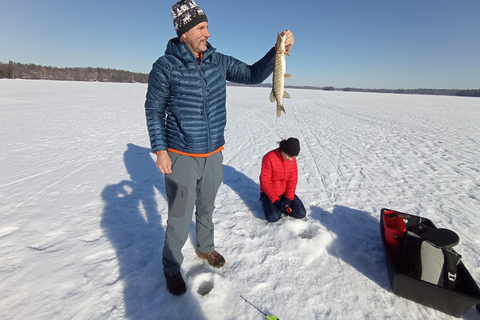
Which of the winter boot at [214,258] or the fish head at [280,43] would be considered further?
the winter boot at [214,258]

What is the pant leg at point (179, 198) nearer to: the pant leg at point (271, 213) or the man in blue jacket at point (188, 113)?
the man in blue jacket at point (188, 113)

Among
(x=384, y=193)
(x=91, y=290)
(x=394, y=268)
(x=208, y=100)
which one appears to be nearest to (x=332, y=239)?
(x=394, y=268)

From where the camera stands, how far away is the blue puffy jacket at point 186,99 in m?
1.71

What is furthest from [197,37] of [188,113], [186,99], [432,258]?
[432,258]

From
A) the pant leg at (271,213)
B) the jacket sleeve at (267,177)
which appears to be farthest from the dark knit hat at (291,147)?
the pant leg at (271,213)

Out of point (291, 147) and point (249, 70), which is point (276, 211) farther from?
point (249, 70)

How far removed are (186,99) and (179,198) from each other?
2.64 feet

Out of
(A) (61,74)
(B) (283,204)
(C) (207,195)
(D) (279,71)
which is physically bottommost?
(B) (283,204)

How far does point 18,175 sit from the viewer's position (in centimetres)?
453

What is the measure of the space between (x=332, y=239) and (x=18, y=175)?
5.77m

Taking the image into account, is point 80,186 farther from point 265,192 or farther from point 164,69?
point 164,69

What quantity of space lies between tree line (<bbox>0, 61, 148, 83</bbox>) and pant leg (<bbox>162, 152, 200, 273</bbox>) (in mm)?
79435

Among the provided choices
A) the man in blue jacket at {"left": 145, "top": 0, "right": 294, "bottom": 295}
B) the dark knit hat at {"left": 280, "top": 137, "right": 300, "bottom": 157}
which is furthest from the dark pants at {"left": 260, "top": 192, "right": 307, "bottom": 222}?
the man in blue jacket at {"left": 145, "top": 0, "right": 294, "bottom": 295}

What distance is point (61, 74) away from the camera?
71438 mm
